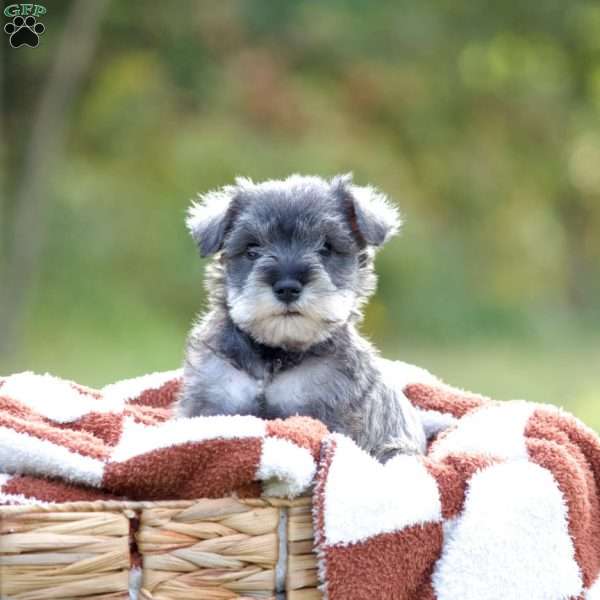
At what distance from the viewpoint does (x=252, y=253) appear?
3.59 m

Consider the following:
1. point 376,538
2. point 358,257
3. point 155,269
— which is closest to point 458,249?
point 155,269

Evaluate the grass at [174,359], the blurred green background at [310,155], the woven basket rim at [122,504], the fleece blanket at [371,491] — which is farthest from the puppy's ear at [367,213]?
the blurred green background at [310,155]

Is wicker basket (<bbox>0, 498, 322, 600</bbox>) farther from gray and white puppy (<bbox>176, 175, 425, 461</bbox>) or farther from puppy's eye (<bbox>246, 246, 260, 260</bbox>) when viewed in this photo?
puppy's eye (<bbox>246, 246, 260, 260</bbox>)

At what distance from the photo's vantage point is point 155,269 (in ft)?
30.8

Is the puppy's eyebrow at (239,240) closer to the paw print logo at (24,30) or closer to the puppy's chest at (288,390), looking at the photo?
the puppy's chest at (288,390)

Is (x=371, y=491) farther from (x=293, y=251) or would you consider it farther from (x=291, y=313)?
(x=293, y=251)

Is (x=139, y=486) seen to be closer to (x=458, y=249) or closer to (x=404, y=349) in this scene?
(x=404, y=349)

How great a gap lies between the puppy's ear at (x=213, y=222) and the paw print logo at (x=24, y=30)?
3.81m

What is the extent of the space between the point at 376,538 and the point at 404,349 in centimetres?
716

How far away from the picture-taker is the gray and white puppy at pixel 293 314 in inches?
134

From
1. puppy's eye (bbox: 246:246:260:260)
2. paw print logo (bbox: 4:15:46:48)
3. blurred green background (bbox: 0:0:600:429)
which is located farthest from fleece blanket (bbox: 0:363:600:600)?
blurred green background (bbox: 0:0:600:429)

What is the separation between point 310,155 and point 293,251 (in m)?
6.50

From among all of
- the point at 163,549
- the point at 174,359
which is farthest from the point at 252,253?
the point at 174,359

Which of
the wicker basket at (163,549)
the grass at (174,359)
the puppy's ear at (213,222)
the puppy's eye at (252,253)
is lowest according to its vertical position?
the wicker basket at (163,549)
